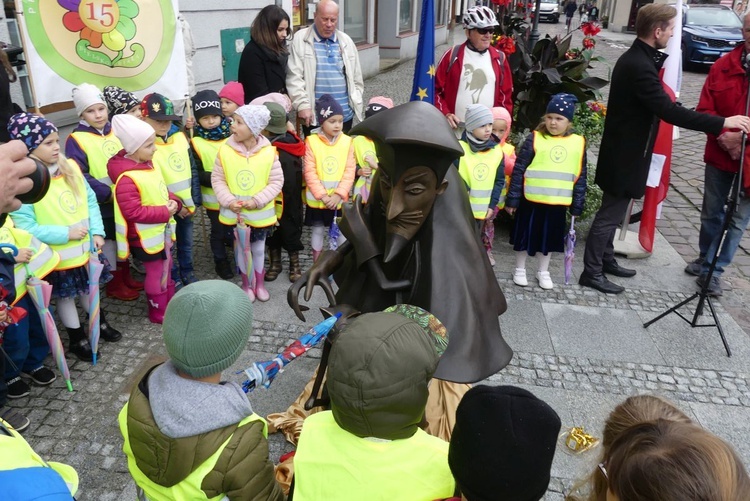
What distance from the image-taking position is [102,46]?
4.53 metres

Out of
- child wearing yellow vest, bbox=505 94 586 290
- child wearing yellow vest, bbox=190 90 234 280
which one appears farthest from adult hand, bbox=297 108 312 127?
child wearing yellow vest, bbox=505 94 586 290

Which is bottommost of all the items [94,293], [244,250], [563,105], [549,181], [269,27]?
[244,250]

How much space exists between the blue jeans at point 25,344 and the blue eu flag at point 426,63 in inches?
163

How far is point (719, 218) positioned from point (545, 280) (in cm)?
159

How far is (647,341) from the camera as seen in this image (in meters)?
4.30

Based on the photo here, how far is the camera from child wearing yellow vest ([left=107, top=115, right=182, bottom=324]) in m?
3.85

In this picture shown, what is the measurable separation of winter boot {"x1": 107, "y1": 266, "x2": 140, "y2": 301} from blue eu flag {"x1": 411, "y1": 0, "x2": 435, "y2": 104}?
3.44m

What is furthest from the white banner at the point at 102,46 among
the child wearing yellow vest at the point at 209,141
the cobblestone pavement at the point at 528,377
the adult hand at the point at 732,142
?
the adult hand at the point at 732,142

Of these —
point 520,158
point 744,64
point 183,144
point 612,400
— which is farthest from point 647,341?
point 183,144

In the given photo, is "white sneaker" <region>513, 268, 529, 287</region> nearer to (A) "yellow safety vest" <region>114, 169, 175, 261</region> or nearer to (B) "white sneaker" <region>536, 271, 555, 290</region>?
(B) "white sneaker" <region>536, 271, 555, 290</region>

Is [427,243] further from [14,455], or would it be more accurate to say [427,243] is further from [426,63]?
[426,63]

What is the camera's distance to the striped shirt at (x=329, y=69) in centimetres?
574

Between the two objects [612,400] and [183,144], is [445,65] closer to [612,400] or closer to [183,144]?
[183,144]

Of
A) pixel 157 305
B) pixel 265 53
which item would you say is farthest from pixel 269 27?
pixel 157 305
